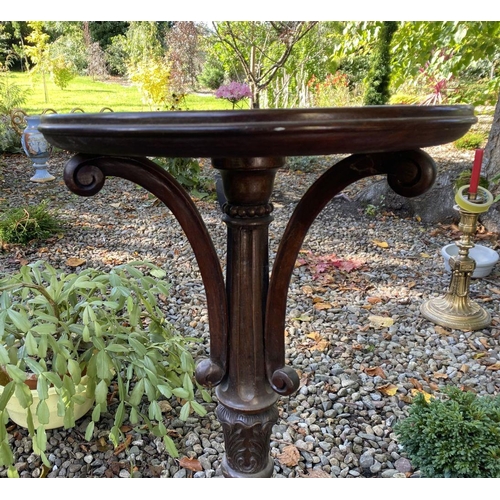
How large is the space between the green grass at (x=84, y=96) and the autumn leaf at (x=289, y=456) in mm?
6657

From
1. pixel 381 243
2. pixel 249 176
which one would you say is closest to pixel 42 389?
pixel 249 176

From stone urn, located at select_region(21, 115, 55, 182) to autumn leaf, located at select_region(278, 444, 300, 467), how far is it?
4244 millimetres

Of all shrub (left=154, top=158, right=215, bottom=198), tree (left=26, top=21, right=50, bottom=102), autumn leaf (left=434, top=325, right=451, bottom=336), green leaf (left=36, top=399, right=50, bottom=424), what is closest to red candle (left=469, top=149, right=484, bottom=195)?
autumn leaf (left=434, top=325, right=451, bottom=336)

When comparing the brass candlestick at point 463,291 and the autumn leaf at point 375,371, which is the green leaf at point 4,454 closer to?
the autumn leaf at point 375,371

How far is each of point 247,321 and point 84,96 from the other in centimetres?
907

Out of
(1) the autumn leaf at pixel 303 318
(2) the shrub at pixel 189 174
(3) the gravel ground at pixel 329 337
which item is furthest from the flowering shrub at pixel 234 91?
(1) the autumn leaf at pixel 303 318

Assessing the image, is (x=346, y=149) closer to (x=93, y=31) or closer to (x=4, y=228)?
(x=4, y=228)

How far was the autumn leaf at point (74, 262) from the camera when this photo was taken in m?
2.82

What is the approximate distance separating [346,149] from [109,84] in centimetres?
975

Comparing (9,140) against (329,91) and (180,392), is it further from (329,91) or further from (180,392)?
(180,392)

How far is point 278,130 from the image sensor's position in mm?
527

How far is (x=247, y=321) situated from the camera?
2.99 feet

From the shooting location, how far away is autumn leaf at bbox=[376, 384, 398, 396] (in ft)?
5.50

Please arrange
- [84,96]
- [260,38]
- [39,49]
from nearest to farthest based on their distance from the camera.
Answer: [260,38], [39,49], [84,96]
